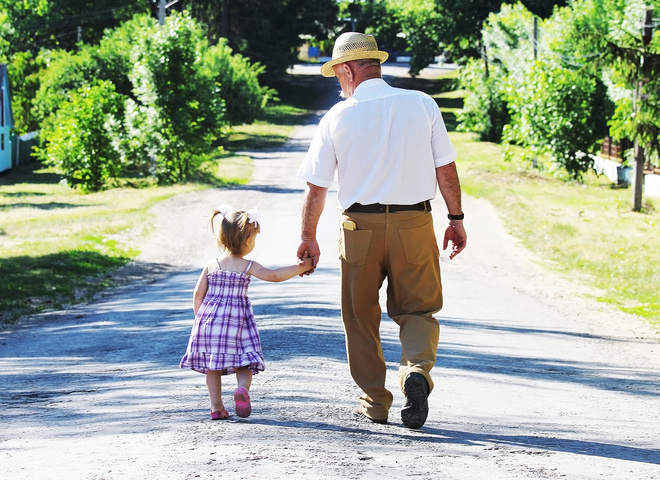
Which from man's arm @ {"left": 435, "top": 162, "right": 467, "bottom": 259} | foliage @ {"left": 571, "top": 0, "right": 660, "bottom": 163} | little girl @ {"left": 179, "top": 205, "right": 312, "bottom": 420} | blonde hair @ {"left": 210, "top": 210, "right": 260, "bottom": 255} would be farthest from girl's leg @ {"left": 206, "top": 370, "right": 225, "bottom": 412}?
foliage @ {"left": 571, "top": 0, "right": 660, "bottom": 163}

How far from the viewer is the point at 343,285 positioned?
5.36 metres

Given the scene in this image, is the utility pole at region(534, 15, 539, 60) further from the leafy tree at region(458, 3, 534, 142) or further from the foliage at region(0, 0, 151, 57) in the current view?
the foliage at region(0, 0, 151, 57)

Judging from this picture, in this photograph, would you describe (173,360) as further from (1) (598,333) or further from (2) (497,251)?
(2) (497,251)

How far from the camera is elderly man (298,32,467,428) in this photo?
5.13m

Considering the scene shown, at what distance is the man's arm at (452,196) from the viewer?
5262 millimetres

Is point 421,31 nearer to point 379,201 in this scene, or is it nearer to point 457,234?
A: point 457,234

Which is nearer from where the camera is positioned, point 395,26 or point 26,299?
point 26,299

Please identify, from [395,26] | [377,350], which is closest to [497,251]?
[377,350]

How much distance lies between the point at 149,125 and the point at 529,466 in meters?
23.1

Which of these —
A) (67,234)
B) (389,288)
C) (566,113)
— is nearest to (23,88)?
(566,113)

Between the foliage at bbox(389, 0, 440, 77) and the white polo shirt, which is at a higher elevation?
the foliage at bbox(389, 0, 440, 77)

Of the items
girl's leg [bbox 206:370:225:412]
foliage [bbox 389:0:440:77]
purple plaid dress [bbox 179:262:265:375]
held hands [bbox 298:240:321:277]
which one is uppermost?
foliage [bbox 389:0:440:77]

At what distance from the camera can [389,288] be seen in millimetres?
5348

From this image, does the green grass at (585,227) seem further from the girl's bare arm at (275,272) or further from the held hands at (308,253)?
the girl's bare arm at (275,272)
